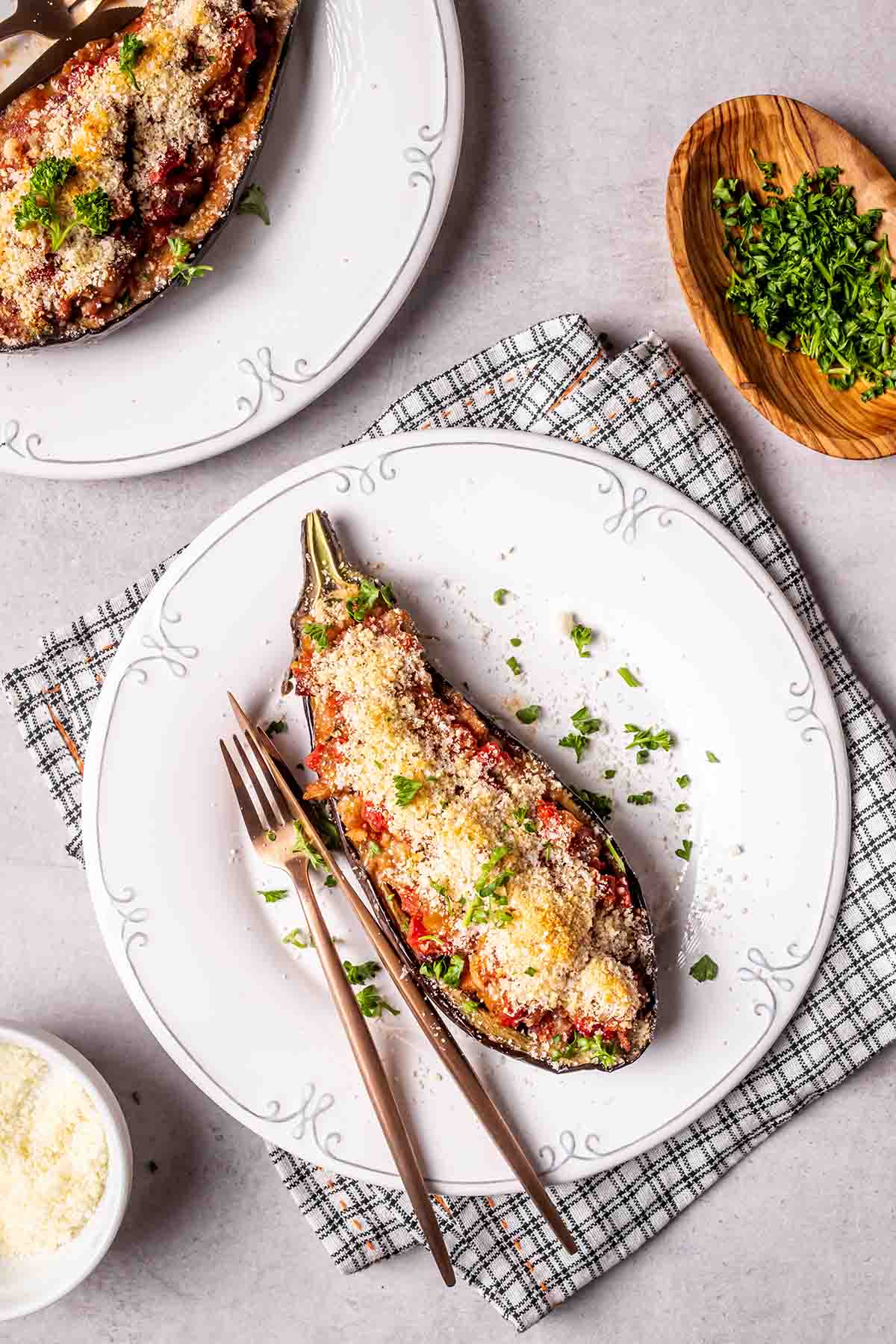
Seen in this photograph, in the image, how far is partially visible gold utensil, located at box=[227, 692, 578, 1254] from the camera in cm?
271

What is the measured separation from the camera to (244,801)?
2.78 metres

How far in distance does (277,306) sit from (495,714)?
1.27m

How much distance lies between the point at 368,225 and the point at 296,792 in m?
1.55

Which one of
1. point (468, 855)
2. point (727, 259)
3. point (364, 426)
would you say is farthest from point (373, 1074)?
point (727, 259)

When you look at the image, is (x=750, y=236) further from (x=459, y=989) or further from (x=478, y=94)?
(x=459, y=989)

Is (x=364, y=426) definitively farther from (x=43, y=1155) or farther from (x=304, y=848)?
(x=43, y=1155)

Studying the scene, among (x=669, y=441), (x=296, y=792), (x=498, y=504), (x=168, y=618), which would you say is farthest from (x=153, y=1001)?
(x=669, y=441)

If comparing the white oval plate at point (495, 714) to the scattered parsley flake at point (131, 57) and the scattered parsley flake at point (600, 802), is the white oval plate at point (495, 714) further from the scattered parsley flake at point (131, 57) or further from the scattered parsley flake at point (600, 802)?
the scattered parsley flake at point (131, 57)

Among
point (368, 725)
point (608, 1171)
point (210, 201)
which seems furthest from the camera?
point (608, 1171)

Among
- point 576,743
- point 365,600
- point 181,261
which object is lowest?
point 576,743

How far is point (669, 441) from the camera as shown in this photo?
113 inches

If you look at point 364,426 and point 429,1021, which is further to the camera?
point 364,426

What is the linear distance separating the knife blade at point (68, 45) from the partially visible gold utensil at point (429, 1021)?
1.68m

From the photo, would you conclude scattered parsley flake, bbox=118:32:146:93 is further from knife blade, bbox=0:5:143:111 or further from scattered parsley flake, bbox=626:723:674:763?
scattered parsley flake, bbox=626:723:674:763
